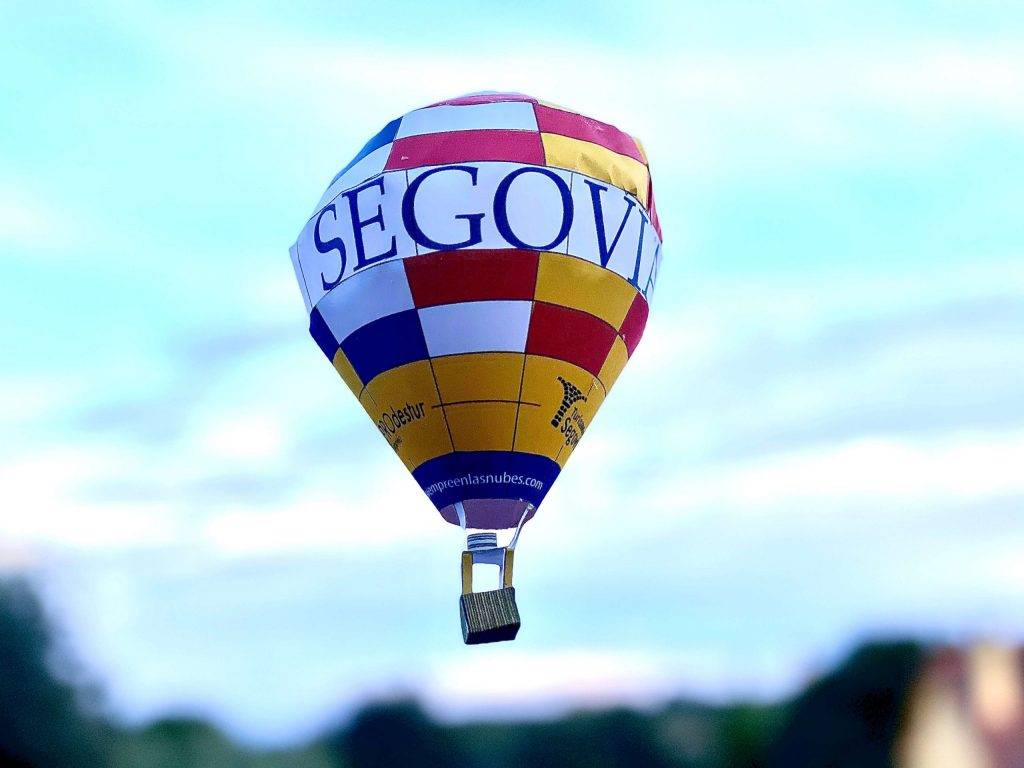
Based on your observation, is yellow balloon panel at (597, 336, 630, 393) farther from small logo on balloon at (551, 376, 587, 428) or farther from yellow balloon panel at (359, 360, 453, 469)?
yellow balloon panel at (359, 360, 453, 469)

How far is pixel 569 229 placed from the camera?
45.9ft

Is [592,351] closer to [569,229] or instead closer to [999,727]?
[569,229]

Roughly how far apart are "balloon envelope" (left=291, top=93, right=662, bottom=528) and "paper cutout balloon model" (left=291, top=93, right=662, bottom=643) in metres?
0.01

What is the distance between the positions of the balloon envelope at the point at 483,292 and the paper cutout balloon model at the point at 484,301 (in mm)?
12

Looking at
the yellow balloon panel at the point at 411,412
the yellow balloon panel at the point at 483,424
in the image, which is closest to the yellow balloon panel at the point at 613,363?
the yellow balloon panel at the point at 483,424

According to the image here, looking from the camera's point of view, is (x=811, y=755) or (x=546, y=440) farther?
(x=546, y=440)

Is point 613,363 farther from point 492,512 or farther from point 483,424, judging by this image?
point 492,512

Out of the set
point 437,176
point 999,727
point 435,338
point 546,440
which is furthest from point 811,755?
point 437,176

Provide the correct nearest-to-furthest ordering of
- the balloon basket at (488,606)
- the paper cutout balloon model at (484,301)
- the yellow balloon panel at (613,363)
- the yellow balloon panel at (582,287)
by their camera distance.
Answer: the balloon basket at (488,606) → the paper cutout balloon model at (484,301) → the yellow balloon panel at (582,287) → the yellow balloon panel at (613,363)

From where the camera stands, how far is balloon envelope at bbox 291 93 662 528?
1383cm

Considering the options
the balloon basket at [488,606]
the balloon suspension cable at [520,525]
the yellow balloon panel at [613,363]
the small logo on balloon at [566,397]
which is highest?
the yellow balloon panel at [613,363]

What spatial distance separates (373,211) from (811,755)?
5849 millimetres

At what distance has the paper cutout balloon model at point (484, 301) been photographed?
45.3 ft

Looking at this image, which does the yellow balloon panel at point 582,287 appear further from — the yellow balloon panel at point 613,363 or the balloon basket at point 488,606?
the balloon basket at point 488,606
